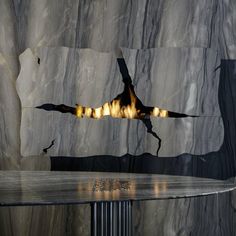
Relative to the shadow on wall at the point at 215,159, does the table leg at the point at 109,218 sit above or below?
below

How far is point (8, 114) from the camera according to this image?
2062 millimetres

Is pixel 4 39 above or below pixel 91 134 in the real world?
above

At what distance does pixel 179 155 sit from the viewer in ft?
6.25

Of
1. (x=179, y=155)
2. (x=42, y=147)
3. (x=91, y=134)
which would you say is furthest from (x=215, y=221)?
(x=42, y=147)

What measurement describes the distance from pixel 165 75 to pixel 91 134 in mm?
377

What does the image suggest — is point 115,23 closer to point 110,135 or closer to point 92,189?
point 110,135

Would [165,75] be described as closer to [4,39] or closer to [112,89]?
[112,89]

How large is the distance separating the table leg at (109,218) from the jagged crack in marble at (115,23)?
96 cm

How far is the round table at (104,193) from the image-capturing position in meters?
0.97

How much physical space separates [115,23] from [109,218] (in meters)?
1.08

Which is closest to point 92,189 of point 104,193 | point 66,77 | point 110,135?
point 104,193

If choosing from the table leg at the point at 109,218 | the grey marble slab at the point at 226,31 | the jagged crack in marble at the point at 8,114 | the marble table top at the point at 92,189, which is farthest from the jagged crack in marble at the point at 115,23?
the table leg at the point at 109,218

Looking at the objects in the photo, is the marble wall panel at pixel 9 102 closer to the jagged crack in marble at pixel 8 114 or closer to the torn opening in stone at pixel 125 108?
the jagged crack in marble at pixel 8 114

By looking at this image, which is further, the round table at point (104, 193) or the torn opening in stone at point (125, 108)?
the torn opening in stone at point (125, 108)
